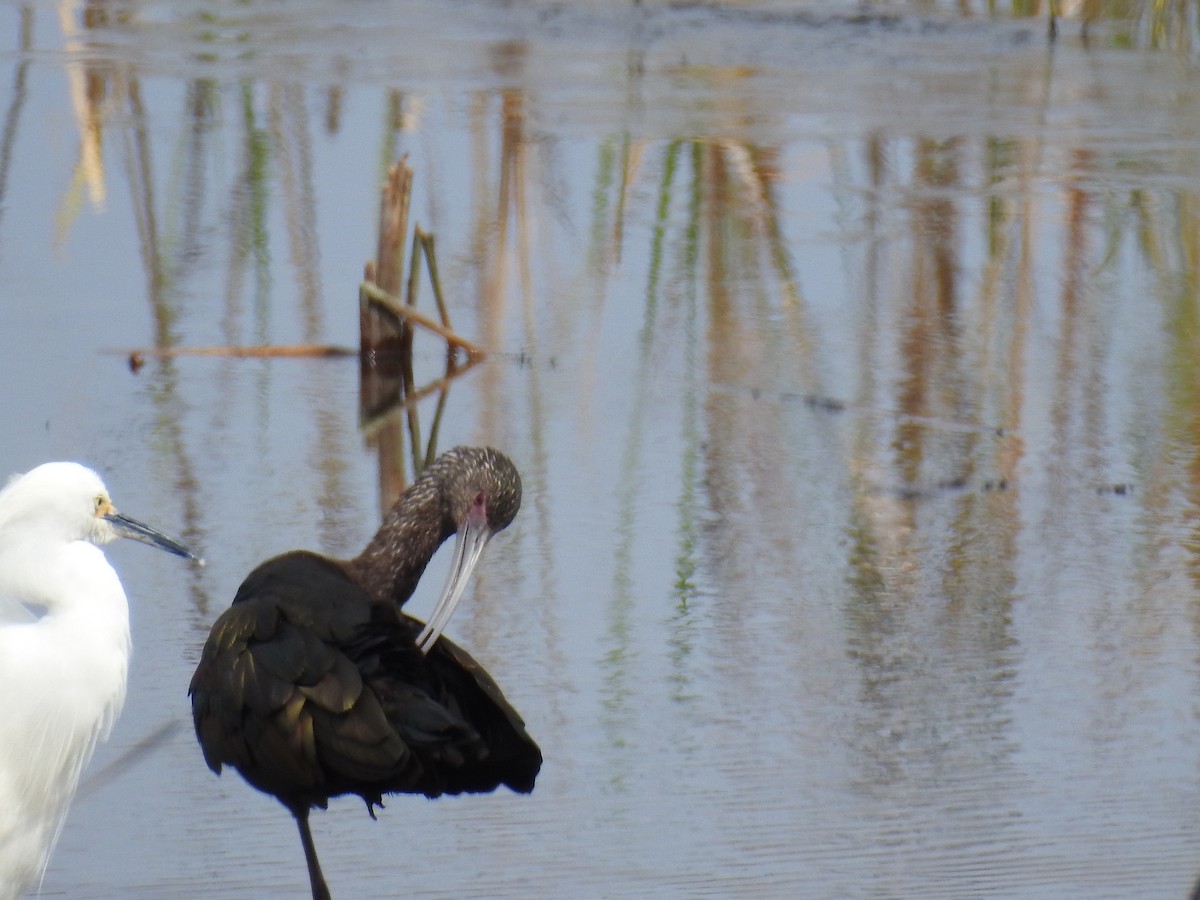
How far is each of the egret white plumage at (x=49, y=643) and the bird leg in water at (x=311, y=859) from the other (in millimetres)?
448

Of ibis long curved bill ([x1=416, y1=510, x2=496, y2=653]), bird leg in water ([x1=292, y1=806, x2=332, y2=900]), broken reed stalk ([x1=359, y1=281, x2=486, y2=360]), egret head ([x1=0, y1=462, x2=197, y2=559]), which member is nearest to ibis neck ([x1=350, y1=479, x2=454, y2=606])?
ibis long curved bill ([x1=416, y1=510, x2=496, y2=653])

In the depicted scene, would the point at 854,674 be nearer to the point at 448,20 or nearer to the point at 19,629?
the point at 19,629

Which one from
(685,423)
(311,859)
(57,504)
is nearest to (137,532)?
(57,504)

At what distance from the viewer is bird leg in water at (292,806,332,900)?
4250 mm

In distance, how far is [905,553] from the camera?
6164mm

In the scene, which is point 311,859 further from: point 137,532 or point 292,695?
point 137,532

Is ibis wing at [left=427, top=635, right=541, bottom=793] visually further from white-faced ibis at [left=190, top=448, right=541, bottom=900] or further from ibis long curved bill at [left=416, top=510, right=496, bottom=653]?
ibis long curved bill at [left=416, top=510, right=496, bottom=653]

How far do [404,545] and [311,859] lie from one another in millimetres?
973

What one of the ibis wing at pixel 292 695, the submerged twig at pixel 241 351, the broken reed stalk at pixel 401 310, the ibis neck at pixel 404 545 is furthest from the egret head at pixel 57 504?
the submerged twig at pixel 241 351

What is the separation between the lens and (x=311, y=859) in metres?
4.32

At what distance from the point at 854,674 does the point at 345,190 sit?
18.0 ft

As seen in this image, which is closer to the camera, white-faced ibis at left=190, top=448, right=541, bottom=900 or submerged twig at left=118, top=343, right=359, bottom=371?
white-faced ibis at left=190, top=448, right=541, bottom=900

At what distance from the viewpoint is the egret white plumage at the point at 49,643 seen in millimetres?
4102

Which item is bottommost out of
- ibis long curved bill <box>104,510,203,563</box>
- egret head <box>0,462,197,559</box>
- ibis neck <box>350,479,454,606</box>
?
ibis neck <box>350,479,454,606</box>
